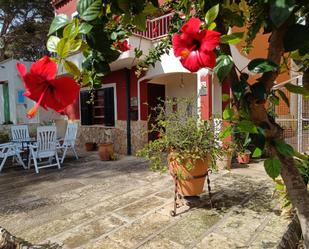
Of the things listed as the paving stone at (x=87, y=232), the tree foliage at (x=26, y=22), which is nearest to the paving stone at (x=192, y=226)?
the paving stone at (x=87, y=232)

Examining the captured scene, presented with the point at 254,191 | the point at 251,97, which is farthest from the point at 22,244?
the point at 254,191

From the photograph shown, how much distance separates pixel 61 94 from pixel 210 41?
13.9 inches

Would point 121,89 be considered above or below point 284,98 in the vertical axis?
above

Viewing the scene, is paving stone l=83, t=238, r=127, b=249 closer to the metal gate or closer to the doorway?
the metal gate

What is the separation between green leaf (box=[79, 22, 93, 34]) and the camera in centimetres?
61

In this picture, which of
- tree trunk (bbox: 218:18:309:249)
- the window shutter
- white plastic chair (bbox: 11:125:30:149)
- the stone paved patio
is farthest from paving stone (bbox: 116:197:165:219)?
the window shutter

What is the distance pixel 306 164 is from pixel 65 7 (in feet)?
30.9

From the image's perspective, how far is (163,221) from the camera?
316cm

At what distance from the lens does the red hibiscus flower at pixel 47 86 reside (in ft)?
1.86

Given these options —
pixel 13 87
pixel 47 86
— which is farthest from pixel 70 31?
pixel 13 87

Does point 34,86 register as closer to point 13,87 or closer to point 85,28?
point 85,28

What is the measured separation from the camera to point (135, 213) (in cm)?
343

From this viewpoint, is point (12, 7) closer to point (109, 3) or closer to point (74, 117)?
point (74, 117)

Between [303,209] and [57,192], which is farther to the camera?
[57,192]
